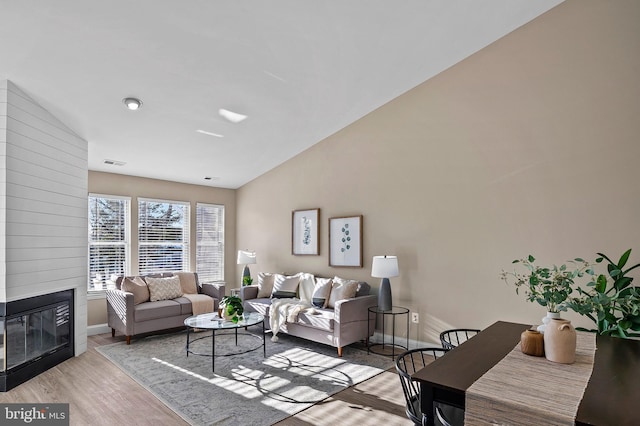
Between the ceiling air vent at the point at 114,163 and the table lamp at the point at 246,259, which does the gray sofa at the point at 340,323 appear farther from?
the ceiling air vent at the point at 114,163

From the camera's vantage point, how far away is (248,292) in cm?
593

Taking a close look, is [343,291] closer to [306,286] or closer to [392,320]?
[392,320]

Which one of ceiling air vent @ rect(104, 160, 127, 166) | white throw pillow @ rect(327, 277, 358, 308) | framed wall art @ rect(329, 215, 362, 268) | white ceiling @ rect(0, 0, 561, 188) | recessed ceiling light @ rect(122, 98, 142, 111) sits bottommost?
white throw pillow @ rect(327, 277, 358, 308)

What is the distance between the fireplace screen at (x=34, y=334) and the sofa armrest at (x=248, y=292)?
7.48ft

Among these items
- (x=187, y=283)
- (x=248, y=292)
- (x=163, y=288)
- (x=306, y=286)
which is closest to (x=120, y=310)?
(x=163, y=288)

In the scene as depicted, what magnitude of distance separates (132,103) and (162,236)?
3.02 meters

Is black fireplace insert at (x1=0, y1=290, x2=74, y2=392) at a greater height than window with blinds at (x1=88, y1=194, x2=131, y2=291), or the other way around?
window with blinds at (x1=88, y1=194, x2=131, y2=291)

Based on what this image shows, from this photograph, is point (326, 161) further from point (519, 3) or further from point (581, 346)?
point (581, 346)

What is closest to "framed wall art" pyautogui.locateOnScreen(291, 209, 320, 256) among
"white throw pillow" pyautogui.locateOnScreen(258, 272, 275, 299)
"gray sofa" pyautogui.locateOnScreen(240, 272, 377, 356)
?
"white throw pillow" pyautogui.locateOnScreen(258, 272, 275, 299)

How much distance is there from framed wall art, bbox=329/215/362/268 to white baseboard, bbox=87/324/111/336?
348 cm

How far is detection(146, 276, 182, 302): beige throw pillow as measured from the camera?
5555 mm

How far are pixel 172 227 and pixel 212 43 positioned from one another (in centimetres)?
409

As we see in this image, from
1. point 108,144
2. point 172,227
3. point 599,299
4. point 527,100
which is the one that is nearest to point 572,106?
point 527,100

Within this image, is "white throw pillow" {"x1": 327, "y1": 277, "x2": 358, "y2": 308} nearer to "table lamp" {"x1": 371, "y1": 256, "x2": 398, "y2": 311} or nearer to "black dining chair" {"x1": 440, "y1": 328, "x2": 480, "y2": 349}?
"table lamp" {"x1": 371, "y1": 256, "x2": 398, "y2": 311}
